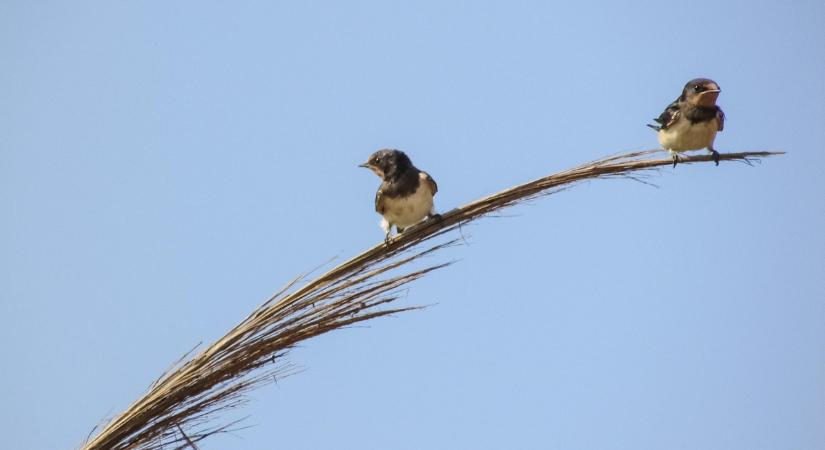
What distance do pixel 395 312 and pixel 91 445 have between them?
0.94 m

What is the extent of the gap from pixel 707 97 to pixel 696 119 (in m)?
0.18

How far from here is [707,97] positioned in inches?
251

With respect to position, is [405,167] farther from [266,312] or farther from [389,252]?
[266,312]

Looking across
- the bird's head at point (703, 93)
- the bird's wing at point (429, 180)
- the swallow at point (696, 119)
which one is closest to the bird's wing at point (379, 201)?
the bird's wing at point (429, 180)

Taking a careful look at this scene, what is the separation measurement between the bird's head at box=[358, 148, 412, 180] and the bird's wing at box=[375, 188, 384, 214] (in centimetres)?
10

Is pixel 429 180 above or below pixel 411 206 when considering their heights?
above

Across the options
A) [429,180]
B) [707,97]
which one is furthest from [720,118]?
[429,180]

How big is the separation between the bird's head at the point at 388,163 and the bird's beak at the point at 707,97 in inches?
82.2

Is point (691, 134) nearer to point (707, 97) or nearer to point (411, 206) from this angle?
point (707, 97)

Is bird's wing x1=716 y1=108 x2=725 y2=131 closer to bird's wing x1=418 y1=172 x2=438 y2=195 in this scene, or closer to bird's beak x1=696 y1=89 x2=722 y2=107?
bird's beak x1=696 y1=89 x2=722 y2=107

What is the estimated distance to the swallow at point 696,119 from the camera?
20.8 ft

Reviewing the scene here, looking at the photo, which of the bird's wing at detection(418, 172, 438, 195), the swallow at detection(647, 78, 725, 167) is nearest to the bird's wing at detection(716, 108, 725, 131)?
the swallow at detection(647, 78, 725, 167)

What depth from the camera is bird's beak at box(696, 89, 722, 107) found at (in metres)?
6.36

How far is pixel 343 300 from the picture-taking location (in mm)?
2705
